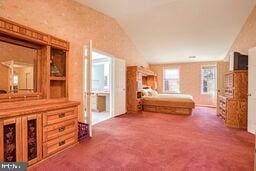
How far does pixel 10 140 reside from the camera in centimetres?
178

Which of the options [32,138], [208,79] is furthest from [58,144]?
[208,79]

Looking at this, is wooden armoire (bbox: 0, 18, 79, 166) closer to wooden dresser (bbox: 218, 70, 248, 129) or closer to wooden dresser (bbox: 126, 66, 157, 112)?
wooden dresser (bbox: 126, 66, 157, 112)

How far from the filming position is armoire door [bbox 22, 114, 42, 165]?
6.21 feet

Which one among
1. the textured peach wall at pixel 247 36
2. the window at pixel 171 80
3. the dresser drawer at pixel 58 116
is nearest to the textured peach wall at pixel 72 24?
the dresser drawer at pixel 58 116

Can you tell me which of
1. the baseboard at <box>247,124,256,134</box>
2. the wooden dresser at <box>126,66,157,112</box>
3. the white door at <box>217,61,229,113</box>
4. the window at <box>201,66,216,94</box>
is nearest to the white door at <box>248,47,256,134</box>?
the baseboard at <box>247,124,256,134</box>

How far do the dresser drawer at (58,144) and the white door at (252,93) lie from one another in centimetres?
394

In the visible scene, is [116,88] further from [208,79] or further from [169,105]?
[208,79]

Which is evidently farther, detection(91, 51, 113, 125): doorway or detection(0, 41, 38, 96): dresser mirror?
detection(91, 51, 113, 125): doorway

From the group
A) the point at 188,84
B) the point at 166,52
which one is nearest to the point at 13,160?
the point at 166,52

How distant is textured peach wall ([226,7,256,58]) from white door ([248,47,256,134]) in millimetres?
710

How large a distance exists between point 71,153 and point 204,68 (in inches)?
306

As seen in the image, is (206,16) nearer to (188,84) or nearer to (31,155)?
(188,84)

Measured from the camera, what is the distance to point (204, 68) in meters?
7.97

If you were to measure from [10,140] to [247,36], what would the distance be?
586 centimetres
